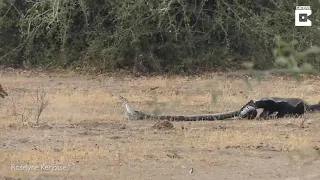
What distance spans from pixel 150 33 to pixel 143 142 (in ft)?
29.7

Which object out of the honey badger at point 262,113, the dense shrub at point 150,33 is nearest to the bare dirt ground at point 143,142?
the honey badger at point 262,113

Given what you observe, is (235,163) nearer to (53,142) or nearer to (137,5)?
(53,142)

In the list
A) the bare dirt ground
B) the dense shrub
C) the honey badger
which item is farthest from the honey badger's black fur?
the dense shrub

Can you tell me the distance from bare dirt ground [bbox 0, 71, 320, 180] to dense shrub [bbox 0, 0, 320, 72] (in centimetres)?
433

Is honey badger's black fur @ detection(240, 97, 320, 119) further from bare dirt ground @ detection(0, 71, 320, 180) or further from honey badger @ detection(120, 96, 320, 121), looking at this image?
bare dirt ground @ detection(0, 71, 320, 180)

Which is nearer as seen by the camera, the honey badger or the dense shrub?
the honey badger

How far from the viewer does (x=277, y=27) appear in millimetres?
17312

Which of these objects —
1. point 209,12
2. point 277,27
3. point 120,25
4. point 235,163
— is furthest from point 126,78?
point 235,163

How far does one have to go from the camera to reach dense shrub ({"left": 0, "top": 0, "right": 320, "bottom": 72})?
16609 mm

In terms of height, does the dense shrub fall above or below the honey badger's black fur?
above

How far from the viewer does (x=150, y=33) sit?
54.0ft

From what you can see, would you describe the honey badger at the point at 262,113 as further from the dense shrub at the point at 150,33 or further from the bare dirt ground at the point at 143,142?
the dense shrub at the point at 150,33

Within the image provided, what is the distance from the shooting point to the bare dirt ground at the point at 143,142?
614 centimetres

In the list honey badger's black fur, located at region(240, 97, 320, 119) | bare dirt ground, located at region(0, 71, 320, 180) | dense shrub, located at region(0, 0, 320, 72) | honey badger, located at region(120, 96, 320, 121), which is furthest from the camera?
dense shrub, located at region(0, 0, 320, 72)
